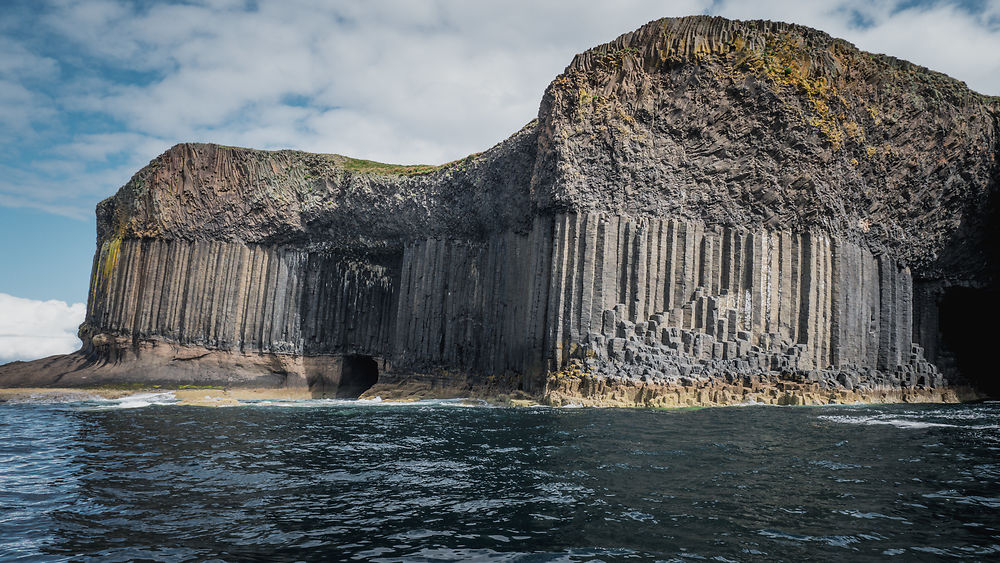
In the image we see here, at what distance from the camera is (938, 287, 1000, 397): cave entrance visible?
31.0 m

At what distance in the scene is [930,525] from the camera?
6254 mm

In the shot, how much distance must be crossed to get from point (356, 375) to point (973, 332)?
1264 inches

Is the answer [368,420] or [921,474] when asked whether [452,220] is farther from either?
[921,474]

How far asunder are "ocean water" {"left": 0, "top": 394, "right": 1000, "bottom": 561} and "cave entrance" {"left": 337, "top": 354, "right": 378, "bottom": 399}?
72.1 ft

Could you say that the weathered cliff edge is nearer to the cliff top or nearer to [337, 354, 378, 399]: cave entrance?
the cliff top

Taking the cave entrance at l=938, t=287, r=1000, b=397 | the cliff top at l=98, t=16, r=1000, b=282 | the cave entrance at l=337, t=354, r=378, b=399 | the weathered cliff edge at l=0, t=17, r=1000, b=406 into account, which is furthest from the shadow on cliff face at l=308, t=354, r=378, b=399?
the cave entrance at l=938, t=287, r=1000, b=397

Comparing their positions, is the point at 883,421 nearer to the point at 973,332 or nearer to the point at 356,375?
the point at 973,332

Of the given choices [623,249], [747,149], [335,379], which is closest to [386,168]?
[335,379]

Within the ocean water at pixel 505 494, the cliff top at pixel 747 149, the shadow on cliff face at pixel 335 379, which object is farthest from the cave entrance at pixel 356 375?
the ocean water at pixel 505 494

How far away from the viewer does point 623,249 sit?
24.4m

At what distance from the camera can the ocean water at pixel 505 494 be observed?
5625mm

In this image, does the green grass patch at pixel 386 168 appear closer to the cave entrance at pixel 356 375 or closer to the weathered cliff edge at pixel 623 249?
the weathered cliff edge at pixel 623 249

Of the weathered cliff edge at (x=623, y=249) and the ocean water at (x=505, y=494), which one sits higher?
the weathered cliff edge at (x=623, y=249)

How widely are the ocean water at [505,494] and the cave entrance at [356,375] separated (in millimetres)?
21966
